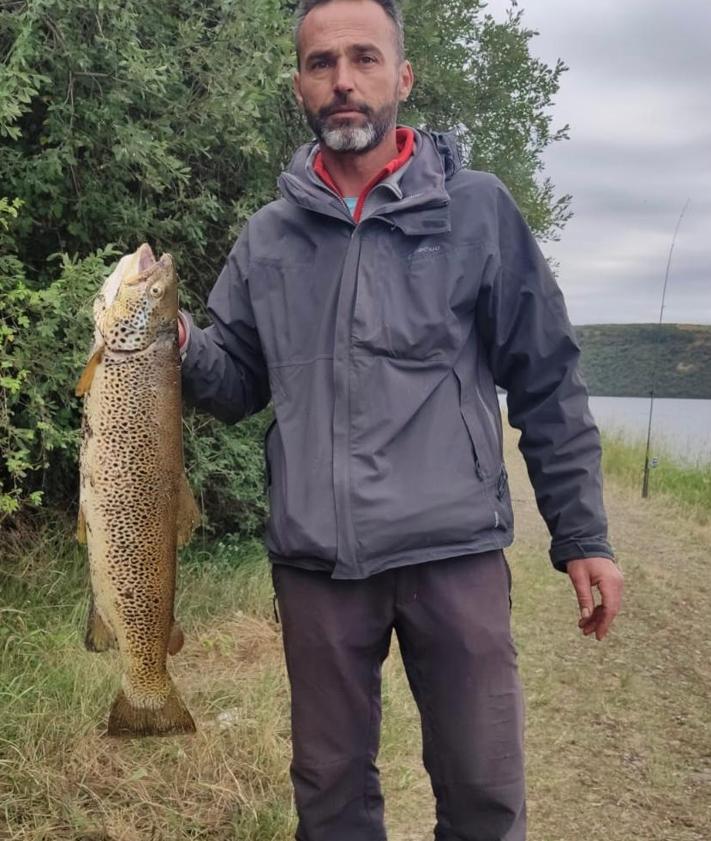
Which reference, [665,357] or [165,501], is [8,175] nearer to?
[165,501]

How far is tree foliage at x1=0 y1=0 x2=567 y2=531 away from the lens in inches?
184

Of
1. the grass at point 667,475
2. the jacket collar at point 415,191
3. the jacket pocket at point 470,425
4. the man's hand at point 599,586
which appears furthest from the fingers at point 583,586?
the grass at point 667,475

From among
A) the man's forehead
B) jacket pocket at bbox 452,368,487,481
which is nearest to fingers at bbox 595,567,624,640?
jacket pocket at bbox 452,368,487,481

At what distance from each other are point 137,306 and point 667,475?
42.8ft

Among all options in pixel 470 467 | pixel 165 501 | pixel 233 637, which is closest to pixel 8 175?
pixel 233 637

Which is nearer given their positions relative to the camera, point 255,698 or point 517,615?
point 255,698

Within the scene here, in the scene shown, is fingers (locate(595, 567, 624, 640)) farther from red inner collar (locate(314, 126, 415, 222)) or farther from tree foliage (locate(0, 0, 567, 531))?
tree foliage (locate(0, 0, 567, 531))

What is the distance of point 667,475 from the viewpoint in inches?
562

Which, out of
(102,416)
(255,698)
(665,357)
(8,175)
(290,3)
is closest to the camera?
(102,416)

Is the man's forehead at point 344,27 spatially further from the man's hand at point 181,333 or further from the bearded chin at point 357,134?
the man's hand at point 181,333

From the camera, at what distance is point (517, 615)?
704 cm

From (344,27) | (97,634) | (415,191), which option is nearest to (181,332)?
(415,191)

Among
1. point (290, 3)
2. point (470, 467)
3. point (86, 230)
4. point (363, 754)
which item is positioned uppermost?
point (290, 3)

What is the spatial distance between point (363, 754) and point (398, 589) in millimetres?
526
